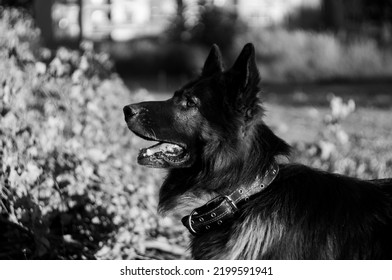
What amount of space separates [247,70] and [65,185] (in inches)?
69.4

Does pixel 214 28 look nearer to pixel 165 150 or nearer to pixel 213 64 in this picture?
pixel 213 64

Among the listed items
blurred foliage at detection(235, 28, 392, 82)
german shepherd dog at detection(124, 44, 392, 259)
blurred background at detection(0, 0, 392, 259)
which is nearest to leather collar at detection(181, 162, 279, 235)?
german shepherd dog at detection(124, 44, 392, 259)

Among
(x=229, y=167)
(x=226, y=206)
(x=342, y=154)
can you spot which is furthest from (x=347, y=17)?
(x=226, y=206)

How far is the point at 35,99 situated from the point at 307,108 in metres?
5.34

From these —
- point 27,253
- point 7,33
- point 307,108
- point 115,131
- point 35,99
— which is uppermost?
point 7,33

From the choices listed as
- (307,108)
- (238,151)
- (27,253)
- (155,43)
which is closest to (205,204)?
(238,151)

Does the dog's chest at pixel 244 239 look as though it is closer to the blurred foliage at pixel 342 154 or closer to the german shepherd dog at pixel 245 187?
the german shepherd dog at pixel 245 187

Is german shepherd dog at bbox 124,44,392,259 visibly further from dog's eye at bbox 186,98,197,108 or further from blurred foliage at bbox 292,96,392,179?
blurred foliage at bbox 292,96,392,179

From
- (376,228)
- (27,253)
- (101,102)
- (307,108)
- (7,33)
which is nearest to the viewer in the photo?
(376,228)

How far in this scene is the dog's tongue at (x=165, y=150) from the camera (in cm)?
349

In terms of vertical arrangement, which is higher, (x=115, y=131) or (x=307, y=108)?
(x=115, y=131)

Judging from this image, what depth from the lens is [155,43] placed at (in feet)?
47.3

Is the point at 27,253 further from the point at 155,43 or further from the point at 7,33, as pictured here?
the point at 155,43
